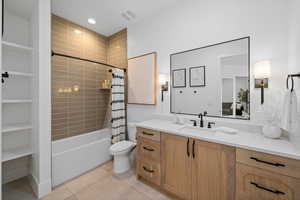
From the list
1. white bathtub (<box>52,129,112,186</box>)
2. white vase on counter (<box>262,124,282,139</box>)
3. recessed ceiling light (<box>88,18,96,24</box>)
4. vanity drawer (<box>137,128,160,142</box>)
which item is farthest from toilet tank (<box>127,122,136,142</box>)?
recessed ceiling light (<box>88,18,96,24</box>)

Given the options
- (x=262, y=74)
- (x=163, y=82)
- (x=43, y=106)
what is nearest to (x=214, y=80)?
(x=262, y=74)

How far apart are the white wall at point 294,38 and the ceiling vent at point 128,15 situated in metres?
2.12

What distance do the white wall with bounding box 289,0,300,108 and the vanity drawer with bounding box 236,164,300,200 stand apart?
75cm

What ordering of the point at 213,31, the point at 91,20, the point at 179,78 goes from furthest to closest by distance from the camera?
the point at 91,20 → the point at 179,78 → the point at 213,31

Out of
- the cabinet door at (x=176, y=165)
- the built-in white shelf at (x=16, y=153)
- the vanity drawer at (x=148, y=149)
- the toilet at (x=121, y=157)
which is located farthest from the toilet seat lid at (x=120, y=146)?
the built-in white shelf at (x=16, y=153)

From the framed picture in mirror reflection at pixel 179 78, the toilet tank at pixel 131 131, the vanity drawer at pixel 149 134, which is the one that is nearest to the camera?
the vanity drawer at pixel 149 134

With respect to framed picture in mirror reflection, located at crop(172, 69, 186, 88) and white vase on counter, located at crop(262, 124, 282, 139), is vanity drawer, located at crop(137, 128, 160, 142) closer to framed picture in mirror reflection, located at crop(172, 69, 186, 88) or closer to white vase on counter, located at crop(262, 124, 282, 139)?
framed picture in mirror reflection, located at crop(172, 69, 186, 88)

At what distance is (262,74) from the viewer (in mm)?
1403

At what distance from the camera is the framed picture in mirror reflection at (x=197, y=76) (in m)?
1.91

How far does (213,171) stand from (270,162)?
47cm

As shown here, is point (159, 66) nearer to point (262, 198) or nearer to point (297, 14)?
point (297, 14)

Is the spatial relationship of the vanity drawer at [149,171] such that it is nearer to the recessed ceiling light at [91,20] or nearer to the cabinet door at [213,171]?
the cabinet door at [213,171]

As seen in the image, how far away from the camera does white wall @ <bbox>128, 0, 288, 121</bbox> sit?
1392 millimetres

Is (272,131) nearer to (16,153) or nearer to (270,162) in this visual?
(270,162)
